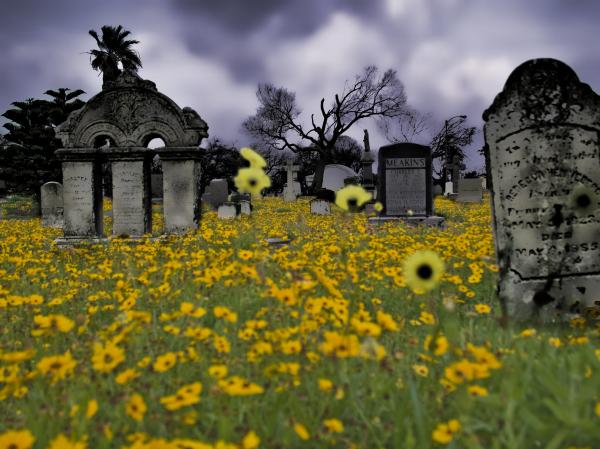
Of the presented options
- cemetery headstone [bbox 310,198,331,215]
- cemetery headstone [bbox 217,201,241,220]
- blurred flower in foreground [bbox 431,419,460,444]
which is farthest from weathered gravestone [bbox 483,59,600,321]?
cemetery headstone [bbox 310,198,331,215]

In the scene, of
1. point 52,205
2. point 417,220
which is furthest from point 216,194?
point 417,220

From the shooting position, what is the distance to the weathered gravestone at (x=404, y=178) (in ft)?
38.5

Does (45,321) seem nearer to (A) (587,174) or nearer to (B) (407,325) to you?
(B) (407,325)

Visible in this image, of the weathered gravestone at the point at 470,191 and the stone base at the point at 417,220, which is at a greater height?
the weathered gravestone at the point at 470,191

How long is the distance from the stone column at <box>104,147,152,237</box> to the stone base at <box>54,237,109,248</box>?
37 centimetres

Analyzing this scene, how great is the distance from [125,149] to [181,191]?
4.01 ft

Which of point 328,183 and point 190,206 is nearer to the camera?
point 190,206

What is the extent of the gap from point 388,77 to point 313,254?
37.6 m

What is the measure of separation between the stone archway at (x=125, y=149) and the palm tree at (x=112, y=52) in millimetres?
29213

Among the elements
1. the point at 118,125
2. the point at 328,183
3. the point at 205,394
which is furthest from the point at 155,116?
the point at 328,183

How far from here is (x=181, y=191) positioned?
28.5 ft

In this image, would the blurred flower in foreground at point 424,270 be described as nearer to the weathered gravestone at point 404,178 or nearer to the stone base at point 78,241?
the stone base at point 78,241

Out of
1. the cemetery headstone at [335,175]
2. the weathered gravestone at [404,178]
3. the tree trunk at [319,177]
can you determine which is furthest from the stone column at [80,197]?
the tree trunk at [319,177]

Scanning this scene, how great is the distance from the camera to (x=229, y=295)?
3.87m
